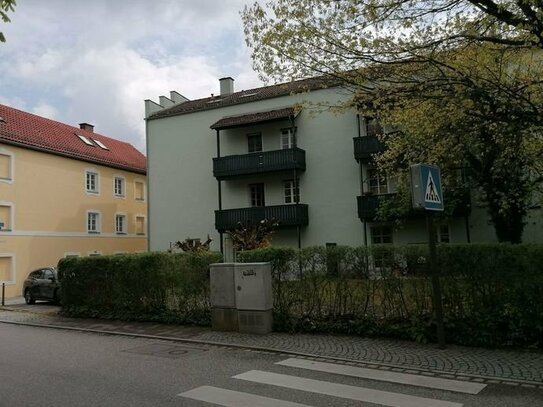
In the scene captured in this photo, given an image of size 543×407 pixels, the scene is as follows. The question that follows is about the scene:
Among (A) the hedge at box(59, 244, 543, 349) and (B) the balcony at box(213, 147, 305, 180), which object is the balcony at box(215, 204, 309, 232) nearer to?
(B) the balcony at box(213, 147, 305, 180)

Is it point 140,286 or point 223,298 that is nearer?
point 223,298

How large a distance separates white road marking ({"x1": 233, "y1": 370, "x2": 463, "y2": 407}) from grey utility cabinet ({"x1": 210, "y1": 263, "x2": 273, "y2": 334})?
10.4 ft

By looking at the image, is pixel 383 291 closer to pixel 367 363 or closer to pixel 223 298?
pixel 367 363

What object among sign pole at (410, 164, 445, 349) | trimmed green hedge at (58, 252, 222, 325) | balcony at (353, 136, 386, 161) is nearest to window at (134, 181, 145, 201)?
balcony at (353, 136, 386, 161)

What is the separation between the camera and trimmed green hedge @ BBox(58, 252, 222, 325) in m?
12.4

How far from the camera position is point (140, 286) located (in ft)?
44.6

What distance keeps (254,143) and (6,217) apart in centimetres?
1529

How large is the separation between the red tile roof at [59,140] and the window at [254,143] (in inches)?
502

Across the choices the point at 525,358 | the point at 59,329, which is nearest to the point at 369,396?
the point at 525,358

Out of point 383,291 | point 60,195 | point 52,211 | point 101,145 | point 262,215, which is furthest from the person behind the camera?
point 101,145

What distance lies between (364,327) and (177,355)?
11.7 feet

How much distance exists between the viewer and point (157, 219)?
3444 cm

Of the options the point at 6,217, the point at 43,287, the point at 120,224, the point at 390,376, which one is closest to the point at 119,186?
the point at 120,224

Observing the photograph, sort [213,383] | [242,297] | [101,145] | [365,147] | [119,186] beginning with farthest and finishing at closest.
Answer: [101,145]
[119,186]
[365,147]
[242,297]
[213,383]
